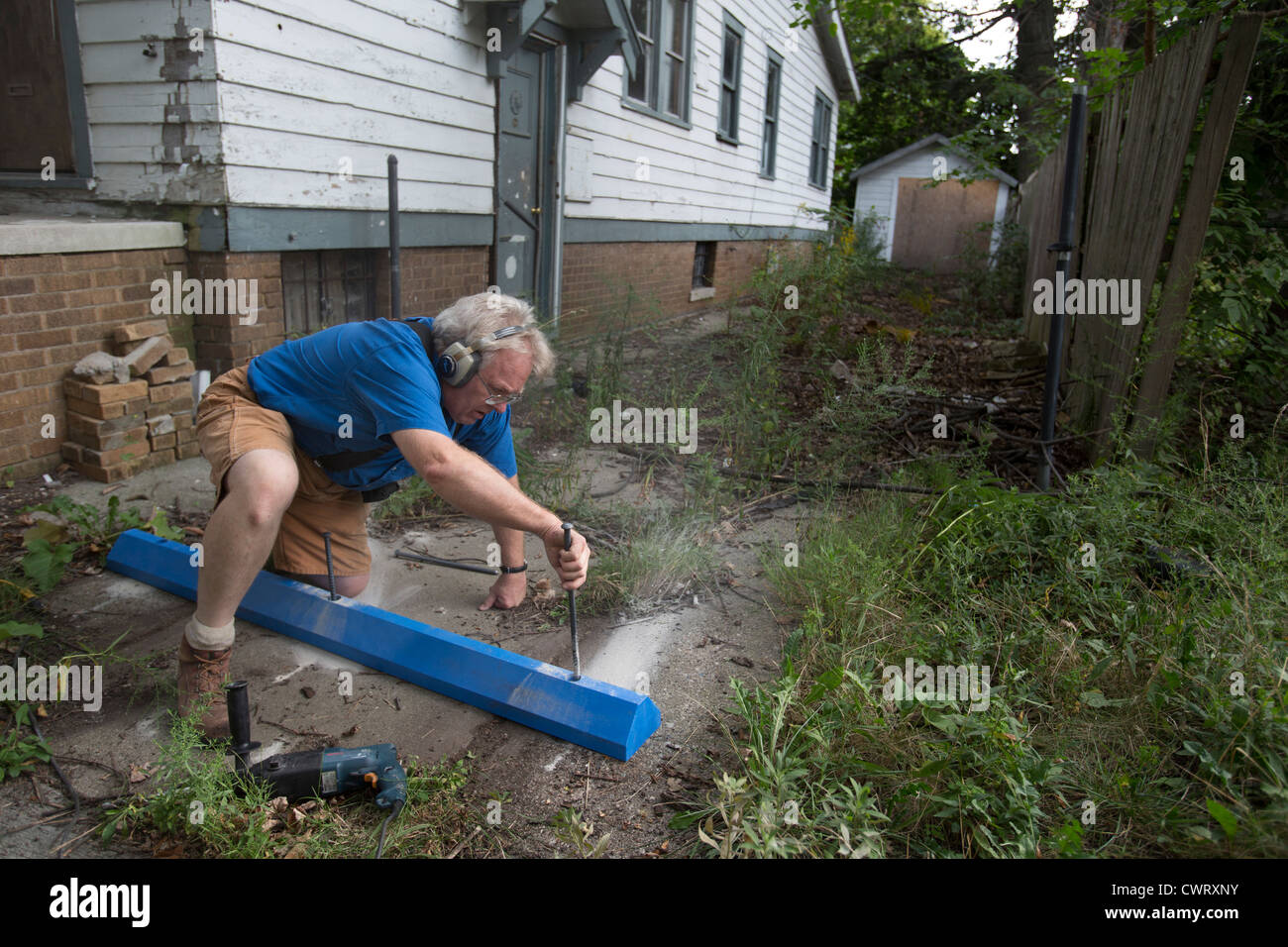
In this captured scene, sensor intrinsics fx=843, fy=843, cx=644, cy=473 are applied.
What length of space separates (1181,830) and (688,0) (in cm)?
1043

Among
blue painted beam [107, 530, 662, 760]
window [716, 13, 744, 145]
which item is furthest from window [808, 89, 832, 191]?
blue painted beam [107, 530, 662, 760]

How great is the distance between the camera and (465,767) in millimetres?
2354

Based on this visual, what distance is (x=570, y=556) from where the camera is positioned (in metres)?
2.39

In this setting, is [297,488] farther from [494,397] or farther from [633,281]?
[633,281]

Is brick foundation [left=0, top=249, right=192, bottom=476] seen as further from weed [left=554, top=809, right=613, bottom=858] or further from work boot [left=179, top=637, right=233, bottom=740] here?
weed [left=554, top=809, right=613, bottom=858]

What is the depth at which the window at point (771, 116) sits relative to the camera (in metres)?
14.0

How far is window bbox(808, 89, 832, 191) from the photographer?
1788cm

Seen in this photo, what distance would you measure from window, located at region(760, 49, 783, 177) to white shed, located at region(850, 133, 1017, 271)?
9073 millimetres

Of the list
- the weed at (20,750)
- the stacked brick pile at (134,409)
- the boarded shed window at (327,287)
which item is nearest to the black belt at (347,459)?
the weed at (20,750)

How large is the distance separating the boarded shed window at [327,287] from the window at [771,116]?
9.82m

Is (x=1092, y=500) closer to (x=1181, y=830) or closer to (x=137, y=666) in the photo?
(x=1181, y=830)
